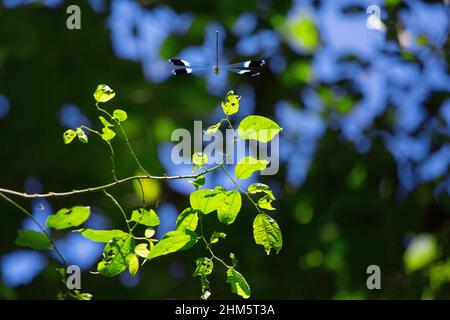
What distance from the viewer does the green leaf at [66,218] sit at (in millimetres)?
1742

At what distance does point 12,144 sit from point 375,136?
2.47m

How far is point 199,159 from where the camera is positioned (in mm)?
1624

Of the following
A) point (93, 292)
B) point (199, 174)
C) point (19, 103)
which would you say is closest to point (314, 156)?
point (93, 292)

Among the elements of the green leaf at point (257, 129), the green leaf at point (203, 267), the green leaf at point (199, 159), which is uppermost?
the green leaf at point (257, 129)

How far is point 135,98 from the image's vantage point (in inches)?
183

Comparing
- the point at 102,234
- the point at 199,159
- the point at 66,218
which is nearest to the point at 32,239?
the point at 66,218

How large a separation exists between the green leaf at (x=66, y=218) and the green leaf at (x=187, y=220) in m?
0.29

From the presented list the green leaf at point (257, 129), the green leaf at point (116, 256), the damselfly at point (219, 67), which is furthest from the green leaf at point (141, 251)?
the damselfly at point (219, 67)

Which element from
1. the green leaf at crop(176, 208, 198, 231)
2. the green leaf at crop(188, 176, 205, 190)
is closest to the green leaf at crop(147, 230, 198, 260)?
the green leaf at crop(176, 208, 198, 231)

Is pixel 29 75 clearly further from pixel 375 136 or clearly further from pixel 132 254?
pixel 132 254

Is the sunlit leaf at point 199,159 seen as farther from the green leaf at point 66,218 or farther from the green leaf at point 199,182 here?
the green leaf at point 66,218

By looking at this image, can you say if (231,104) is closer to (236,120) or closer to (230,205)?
(230,205)

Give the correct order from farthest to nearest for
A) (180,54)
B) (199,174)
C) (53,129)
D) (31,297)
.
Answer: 1. (180,54)
2. (53,129)
3. (31,297)
4. (199,174)

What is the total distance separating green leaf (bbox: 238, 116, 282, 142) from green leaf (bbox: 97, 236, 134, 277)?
40 cm
